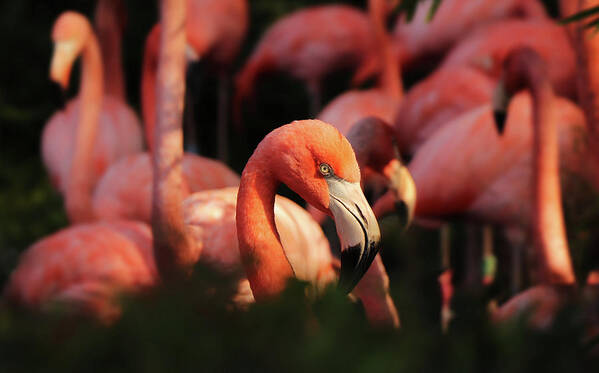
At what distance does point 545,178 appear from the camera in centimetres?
285

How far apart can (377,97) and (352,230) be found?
265 centimetres

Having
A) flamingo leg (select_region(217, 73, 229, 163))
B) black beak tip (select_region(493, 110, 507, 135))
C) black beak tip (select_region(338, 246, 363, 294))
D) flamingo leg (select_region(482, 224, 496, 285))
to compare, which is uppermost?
black beak tip (select_region(338, 246, 363, 294))

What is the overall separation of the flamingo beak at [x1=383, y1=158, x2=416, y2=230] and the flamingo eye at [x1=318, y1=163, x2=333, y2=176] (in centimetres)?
85

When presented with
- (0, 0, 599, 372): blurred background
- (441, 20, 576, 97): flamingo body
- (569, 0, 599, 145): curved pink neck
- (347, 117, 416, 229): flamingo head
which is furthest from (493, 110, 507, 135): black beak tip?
(0, 0, 599, 372): blurred background

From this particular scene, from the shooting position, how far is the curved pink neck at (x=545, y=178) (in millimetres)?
2707

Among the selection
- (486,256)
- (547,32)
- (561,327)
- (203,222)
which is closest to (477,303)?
(561,327)

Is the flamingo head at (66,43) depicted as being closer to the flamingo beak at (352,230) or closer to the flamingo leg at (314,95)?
the flamingo leg at (314,95)

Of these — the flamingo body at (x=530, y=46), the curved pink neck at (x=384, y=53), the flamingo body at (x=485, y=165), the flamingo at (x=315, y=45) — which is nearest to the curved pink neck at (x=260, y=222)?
the flamingo body at (x=485, y=165)

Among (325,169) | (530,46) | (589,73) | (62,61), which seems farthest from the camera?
(530,46)

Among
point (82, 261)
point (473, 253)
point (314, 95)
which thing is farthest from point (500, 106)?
point (314, 95)

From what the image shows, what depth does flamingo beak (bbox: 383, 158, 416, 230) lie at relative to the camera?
261 centimetres

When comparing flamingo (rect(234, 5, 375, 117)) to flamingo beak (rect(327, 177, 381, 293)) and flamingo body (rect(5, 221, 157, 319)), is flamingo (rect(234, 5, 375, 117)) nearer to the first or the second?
flamingo body (rect(5, 221, 157, 319))

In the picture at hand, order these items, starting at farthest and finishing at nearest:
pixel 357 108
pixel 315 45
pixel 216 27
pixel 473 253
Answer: pixel 315 45 → pixel 216 27 → pixel 473 253 → pixel 357 108

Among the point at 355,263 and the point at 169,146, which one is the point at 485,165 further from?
the point at 355,263
